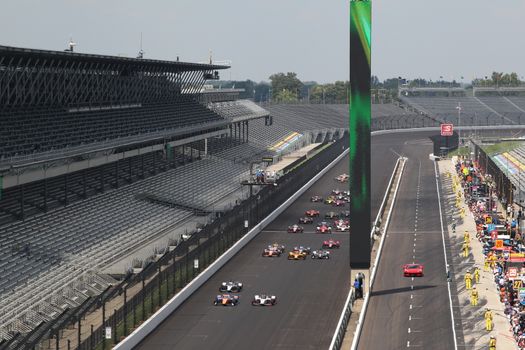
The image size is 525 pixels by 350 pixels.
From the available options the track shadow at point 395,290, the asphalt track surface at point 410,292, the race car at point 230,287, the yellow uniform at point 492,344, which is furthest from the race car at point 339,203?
the yellow uniform at point 492,344

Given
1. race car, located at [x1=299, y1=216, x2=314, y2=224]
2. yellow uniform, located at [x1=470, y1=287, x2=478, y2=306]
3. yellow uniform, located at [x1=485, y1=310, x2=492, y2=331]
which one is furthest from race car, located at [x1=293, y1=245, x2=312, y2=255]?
yellow uniform, located at [x1=485, y1=310, x2=492, y2=331]

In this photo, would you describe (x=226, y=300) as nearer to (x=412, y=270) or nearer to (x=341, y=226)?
(x=412, y=270)

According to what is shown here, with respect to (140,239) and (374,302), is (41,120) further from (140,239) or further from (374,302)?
(374,302)

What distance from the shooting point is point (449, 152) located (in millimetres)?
180250

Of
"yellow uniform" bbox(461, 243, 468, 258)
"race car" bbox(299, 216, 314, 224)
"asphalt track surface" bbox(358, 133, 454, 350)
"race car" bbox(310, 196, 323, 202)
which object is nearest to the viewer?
"asphalt track surface" bbox(358, 133, 454, 350)

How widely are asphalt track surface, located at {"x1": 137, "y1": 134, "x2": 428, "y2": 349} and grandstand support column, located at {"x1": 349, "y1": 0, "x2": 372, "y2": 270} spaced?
142 inches

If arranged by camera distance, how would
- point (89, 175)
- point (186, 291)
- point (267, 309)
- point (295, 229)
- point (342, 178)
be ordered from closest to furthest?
point (267, 309)
point (186, 291)
point (89, 175)
point (295, 229)
point (342, 178)

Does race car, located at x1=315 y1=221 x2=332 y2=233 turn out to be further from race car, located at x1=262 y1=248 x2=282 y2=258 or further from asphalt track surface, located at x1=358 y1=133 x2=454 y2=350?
race car, located at x1=262 y1=248 x2=282 y2=258

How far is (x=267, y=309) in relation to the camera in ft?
196

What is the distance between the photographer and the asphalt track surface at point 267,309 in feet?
171

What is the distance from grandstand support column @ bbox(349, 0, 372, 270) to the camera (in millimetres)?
62094

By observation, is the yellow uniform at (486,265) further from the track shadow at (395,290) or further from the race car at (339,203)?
the race car at (339,203)

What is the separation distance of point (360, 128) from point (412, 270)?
12.6m

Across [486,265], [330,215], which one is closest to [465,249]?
[486,265]
